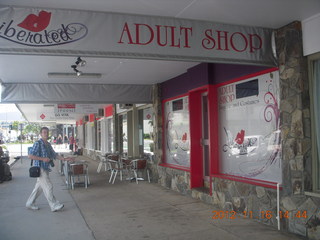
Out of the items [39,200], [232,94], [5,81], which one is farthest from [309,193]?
[5,81]

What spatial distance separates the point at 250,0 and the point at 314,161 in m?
2.41

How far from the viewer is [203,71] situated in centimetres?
730

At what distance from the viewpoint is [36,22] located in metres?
3.92

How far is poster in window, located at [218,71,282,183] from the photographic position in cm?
555

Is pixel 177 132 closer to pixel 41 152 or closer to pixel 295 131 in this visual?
pixel 41 152

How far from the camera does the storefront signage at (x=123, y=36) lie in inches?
152

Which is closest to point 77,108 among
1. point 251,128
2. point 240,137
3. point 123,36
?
point 240,137

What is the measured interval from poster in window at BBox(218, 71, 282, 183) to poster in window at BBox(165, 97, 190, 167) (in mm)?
1631

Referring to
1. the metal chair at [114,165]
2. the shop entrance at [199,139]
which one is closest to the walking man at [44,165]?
the shop entrance at [199,139]

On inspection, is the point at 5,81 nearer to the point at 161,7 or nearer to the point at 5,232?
the point at 5,232

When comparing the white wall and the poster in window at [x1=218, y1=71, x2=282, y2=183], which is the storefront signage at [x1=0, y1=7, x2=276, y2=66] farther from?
the poster in window at [x1=218, y1=71, x2=282, y2=183]

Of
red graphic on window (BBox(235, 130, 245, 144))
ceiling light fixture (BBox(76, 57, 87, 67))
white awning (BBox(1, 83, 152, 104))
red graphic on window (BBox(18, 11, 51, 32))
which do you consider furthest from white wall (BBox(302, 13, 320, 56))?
white awning (BBox(1, 83, 152, 104))

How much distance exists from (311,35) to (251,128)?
2022 mm
